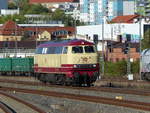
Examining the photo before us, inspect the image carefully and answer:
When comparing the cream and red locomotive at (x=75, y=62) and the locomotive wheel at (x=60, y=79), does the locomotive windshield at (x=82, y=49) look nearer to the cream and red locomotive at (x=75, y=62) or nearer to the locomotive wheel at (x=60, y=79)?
the cream and red locomotive at (x=75, y=62)

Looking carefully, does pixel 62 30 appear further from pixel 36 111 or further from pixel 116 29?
pixel 36 111

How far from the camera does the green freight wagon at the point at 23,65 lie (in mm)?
69769

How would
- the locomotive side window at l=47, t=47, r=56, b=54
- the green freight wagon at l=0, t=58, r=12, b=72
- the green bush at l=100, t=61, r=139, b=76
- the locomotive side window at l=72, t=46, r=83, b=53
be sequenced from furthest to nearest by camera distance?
the green freight wagon at l=0, t=58, r=12, b=72 → the green bush at l=100, t=61, r=139, b=76 → the locomotive side window at l=47, t=47, r=56, b=54 → the locomotive side window at l=72, t=46, r=83, b=53

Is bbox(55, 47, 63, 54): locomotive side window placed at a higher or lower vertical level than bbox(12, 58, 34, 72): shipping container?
higher

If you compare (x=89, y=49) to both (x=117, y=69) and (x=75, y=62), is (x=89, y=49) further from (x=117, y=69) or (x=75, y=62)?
(x=117, y=69)

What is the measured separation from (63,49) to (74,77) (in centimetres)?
218

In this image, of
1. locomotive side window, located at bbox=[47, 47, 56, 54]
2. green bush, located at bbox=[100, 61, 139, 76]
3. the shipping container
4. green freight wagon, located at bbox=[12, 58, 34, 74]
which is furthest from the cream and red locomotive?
green bush, located at bbox=[100, 61, 139, 76]

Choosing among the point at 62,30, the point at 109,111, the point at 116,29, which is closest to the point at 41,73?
the point at 109,111

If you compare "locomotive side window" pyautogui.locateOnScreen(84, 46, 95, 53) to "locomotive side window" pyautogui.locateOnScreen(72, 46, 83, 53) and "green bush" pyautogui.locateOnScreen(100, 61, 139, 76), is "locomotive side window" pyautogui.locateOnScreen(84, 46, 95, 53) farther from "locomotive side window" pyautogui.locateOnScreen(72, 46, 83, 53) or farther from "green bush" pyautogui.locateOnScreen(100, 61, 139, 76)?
"green bush" pyautogui.locateOnScreen(100, 61, 139, 76)

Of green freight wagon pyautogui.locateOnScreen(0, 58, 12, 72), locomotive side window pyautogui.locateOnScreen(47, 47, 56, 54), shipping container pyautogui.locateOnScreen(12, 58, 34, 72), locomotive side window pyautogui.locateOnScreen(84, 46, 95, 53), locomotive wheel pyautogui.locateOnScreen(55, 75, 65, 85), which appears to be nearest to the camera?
locomotive side window pyautogui.locateOnScreen(84, 46, 95, 53)

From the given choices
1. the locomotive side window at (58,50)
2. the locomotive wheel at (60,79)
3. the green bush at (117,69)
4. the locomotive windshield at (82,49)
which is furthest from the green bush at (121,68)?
the locomotive windshield at (82,49)

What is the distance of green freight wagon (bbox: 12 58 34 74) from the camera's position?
6977cm

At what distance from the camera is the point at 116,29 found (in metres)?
146

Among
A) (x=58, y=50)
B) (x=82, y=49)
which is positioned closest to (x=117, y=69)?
(x=58, y=50)
